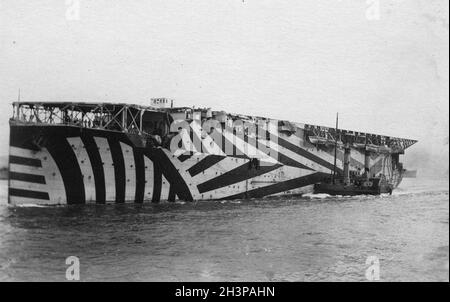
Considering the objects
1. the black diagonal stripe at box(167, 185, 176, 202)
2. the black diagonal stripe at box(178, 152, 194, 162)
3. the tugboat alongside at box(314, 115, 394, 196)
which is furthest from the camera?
the tugboat alongside at box(314, 115, 394, 196)

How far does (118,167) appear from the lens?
2580 centimetres

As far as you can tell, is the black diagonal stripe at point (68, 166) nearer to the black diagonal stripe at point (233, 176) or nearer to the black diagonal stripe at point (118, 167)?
the black diagonal stripe at point (118, 167)

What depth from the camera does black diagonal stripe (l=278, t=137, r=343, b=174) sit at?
39.2m

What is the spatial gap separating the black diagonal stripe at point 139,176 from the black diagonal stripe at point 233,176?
497cm

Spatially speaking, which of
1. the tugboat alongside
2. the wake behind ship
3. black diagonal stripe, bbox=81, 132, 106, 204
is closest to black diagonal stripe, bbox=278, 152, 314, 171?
the wake behind ship

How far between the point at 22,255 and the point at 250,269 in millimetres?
6670

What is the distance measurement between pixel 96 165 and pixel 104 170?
1.86ft

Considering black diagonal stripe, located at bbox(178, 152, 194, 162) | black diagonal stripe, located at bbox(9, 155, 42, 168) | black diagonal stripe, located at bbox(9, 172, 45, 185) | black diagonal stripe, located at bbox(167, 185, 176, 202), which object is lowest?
black diagonal stripe, located at bbox(167, 185, 176, 202)

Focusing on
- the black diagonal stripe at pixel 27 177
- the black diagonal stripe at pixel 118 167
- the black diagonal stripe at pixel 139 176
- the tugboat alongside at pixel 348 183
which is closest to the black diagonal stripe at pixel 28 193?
the black diagonal stripe at pixel 27 177

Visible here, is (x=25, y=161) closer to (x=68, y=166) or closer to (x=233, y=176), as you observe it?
(x=68, y=166)

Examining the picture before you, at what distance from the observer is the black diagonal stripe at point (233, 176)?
103 feet

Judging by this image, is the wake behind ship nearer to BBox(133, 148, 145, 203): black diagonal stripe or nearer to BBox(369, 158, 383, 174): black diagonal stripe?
BBox(133, 148, 145, 203): black diagonal stripe

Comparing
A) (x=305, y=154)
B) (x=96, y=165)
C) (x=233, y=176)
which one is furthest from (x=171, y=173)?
(x=305, y=154)

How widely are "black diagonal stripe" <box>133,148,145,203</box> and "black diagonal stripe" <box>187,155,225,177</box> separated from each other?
12.6 ft
